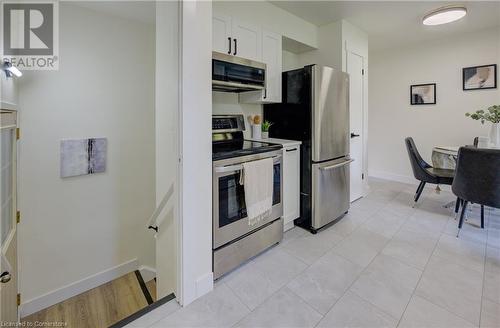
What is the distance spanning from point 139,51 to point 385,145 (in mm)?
4666

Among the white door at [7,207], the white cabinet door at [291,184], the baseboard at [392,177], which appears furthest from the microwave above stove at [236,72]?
the baseboard at [392,177]

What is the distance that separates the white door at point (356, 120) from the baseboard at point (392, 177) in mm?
1507

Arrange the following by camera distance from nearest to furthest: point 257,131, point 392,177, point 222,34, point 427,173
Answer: point 222,34 → point 257,131 → point 427,173 → point 392,177

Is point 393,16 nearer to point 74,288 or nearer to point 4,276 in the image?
point 4,276

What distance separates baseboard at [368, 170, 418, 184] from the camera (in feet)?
15.4

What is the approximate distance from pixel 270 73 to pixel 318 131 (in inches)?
33.9

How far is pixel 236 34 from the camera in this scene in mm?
2465

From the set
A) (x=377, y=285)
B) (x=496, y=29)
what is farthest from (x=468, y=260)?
(x=496, y=29)

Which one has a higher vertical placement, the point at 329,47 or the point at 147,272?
the point at 329,47

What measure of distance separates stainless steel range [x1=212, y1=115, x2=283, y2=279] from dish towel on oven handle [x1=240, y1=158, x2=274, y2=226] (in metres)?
0.04

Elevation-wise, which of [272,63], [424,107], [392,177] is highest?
[272,63]

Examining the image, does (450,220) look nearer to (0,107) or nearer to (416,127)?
(416,127)

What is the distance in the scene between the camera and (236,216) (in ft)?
6.47

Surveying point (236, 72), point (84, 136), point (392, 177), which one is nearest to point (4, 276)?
point (84, 136)
